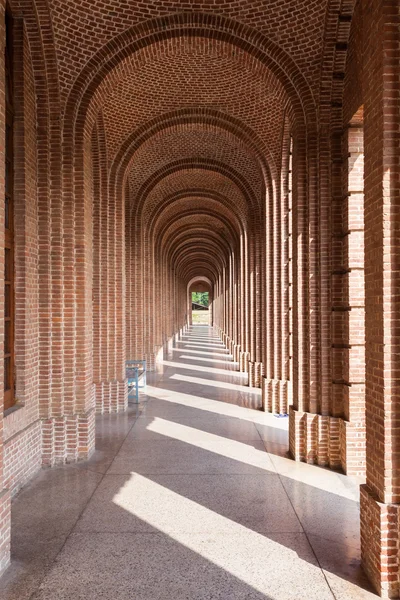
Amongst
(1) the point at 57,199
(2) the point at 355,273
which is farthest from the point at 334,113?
(1) the point at 57,199

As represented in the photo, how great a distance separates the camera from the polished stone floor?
4184 mm

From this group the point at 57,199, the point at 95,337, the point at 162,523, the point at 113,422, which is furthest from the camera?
the point at 95,337

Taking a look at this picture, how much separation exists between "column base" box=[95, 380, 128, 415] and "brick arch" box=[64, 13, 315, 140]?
5.43 metres

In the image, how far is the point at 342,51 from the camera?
283 inches

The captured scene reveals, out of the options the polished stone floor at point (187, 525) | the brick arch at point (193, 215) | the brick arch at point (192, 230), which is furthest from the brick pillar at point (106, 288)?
the brick arch at point (192, 230)

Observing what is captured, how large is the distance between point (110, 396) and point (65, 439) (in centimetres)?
363

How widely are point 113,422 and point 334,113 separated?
6.92 m

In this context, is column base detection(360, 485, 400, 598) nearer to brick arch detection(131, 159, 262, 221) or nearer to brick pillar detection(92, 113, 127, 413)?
brick pillar detection(92, 113, 127, 413)

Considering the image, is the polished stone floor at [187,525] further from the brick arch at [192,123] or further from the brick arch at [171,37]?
the brick arch at [192,123]

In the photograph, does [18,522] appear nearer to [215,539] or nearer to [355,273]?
[215,539]

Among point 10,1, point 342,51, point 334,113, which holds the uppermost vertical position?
point 10,1

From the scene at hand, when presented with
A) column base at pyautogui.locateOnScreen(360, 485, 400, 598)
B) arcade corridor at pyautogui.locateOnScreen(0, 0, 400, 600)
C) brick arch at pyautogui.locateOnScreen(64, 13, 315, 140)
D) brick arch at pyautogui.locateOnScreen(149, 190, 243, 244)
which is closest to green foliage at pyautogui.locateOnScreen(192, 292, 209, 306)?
brick arch at pyautogui.locateOnScreen(149, 190, 243, 244)

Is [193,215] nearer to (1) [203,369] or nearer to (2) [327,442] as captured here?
(1) [203,369]

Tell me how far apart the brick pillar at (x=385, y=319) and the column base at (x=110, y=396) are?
743cm
